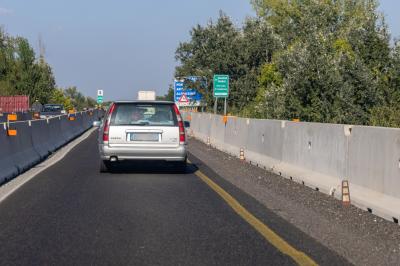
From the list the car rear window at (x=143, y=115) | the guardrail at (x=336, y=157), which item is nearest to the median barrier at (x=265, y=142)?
the guardrail at (x=336, y=157)

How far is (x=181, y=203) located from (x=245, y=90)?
118 feet

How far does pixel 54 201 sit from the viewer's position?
35.1 feet

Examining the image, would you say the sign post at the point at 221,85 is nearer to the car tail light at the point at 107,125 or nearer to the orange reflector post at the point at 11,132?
the car tail light at the point at 107,125

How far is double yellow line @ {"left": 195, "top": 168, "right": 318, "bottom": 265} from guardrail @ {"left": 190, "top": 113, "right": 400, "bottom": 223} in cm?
173

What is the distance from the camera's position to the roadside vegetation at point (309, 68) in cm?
2995

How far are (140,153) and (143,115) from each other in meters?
0.87

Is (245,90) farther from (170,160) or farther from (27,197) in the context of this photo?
(27,197)

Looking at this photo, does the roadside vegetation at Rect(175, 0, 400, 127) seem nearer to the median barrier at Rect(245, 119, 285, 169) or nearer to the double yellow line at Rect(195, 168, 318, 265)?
the median barrier at Rect(245, 119, 285, 169)

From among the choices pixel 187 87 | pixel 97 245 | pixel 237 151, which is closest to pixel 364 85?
pixel 237 151

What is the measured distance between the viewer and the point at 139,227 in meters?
8.44

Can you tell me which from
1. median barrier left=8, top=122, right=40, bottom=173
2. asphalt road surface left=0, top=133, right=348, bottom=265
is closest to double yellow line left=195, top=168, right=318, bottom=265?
asphalt road surface left=0, top=133, right=348, bottom=265

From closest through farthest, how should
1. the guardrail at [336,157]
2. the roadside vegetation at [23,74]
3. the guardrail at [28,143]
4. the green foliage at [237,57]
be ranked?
the guardrail at [336,157] → the guardrail at [28,143] → the green foliage at [237,57] → the roadside vegetation at [23,74]

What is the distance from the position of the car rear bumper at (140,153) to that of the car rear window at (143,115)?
22.3 inches

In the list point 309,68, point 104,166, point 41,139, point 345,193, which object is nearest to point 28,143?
point 41,139
